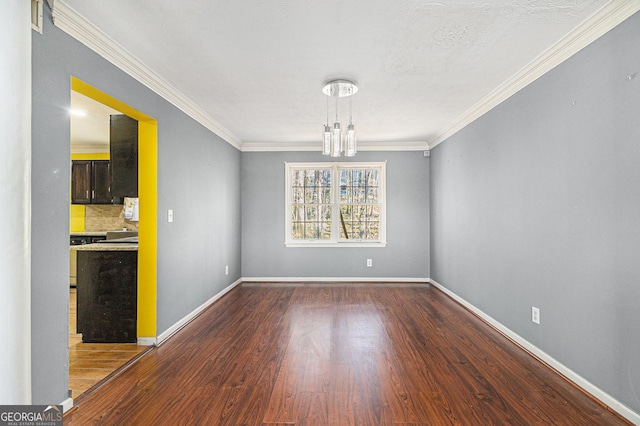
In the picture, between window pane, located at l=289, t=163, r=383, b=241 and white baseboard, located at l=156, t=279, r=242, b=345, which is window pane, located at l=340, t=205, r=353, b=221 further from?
white baseboard, located at l=156, t=279, r=242, b=345

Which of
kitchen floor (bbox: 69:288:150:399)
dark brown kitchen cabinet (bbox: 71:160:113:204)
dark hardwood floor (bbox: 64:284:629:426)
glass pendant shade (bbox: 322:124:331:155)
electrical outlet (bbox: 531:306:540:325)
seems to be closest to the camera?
dark hardwood floor (bbox: 64:284:629:426)

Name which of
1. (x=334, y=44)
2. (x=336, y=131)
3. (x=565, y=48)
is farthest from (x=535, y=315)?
(x=334, y=44)

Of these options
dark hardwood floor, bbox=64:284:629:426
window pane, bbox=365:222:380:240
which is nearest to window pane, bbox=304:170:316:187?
window pane, bbox=365:222:380:240

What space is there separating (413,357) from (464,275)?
6.21ft

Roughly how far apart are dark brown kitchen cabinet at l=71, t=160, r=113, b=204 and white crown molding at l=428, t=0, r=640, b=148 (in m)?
5.86

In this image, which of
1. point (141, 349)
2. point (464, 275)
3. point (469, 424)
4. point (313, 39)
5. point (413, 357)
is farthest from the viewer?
point (464, 275)

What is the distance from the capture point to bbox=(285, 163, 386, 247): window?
5.80 meters

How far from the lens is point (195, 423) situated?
1866mm

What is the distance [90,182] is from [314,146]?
3.96 m

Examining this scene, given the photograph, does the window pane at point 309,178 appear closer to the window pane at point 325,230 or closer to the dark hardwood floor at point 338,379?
the window pane at point 325,230

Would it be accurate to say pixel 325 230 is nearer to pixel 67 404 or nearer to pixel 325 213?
pixel 325 213

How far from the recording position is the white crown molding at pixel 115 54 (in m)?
1.94

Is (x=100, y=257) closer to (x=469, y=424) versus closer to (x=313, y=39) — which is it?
(x=313, y=39)

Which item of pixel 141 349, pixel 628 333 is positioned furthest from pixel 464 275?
pixel 141 349
